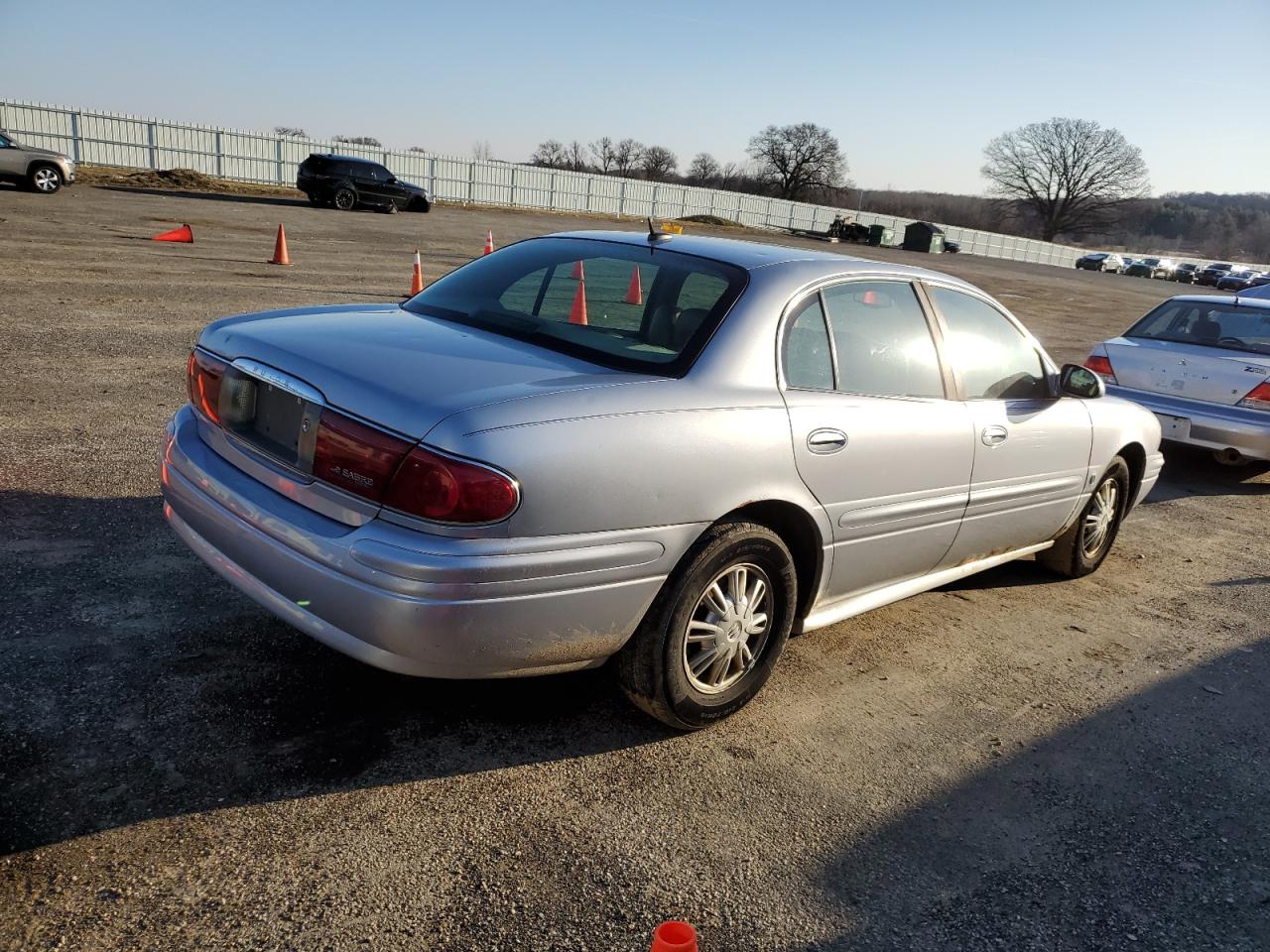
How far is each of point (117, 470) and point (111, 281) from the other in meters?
7.78

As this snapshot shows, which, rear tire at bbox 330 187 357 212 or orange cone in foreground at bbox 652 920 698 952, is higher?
rear tire at bbox 330 187 357 212

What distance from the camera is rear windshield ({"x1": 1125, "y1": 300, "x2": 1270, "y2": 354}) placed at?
27.1ft

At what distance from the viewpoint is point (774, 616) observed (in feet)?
11.8

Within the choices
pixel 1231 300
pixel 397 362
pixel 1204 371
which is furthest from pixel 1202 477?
pixel 397 362

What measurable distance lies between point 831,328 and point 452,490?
1744mm

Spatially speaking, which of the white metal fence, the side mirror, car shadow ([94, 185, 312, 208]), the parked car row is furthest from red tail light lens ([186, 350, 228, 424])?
the parked car row

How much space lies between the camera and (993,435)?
438cm

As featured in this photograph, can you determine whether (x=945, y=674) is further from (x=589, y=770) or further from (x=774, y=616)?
(x=589, y=770)

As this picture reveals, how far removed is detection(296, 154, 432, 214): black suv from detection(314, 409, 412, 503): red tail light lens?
30394 mm

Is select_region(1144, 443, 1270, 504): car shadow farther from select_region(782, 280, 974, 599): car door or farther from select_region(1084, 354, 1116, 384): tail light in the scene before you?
select_region(782, 280, 974, 599): car door

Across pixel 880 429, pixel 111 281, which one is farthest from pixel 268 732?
pixel 111 281

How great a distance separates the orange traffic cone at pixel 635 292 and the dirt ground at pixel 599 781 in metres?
1.43

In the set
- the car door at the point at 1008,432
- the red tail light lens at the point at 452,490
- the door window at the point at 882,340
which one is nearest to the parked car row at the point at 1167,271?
the car door at the point at 1008,432

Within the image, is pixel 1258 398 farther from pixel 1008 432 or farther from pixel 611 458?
pixel 611 458
